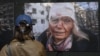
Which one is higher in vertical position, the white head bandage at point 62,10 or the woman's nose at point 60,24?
the white head bandage at point 62,10

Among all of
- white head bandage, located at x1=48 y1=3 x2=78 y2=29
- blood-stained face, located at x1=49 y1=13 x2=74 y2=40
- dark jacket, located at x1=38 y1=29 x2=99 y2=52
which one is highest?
white head bandage, located at x1=48 y1=3 x2=78 y2=29

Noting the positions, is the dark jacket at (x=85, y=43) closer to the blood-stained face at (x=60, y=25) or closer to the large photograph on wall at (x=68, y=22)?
the large photograph on wall at (x=68, y=22)

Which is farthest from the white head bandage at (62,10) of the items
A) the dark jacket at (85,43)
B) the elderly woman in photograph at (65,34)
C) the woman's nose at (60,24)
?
the dark jacket at (85,43)

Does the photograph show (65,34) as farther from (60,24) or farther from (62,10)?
(62,10)

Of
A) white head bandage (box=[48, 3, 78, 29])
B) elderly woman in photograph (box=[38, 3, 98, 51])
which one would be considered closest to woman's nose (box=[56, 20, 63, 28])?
elderly woman in photograph (box=[38, 3, 98, 51])

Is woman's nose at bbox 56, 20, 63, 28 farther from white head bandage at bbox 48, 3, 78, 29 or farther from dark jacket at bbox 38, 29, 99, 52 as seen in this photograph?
dark jacket at bbox 38, 29, 99, 52

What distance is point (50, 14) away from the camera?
741 cm

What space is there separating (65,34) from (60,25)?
227 millimetres

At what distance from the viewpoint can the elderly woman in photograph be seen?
7.42 meters

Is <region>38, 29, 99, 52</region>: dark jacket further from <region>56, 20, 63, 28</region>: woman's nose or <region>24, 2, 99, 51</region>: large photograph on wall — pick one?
<region>56, 20, 63, 28</region>: woman's nose

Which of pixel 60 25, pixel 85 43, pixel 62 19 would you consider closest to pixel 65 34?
pixel 60 25

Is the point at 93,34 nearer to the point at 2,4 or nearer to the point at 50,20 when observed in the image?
the point at 50,20

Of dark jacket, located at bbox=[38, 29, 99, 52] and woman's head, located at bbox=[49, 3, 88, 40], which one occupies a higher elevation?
woman's head, located at bbox=[49, 3, 88, 40]

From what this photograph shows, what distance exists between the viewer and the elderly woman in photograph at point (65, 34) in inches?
292
